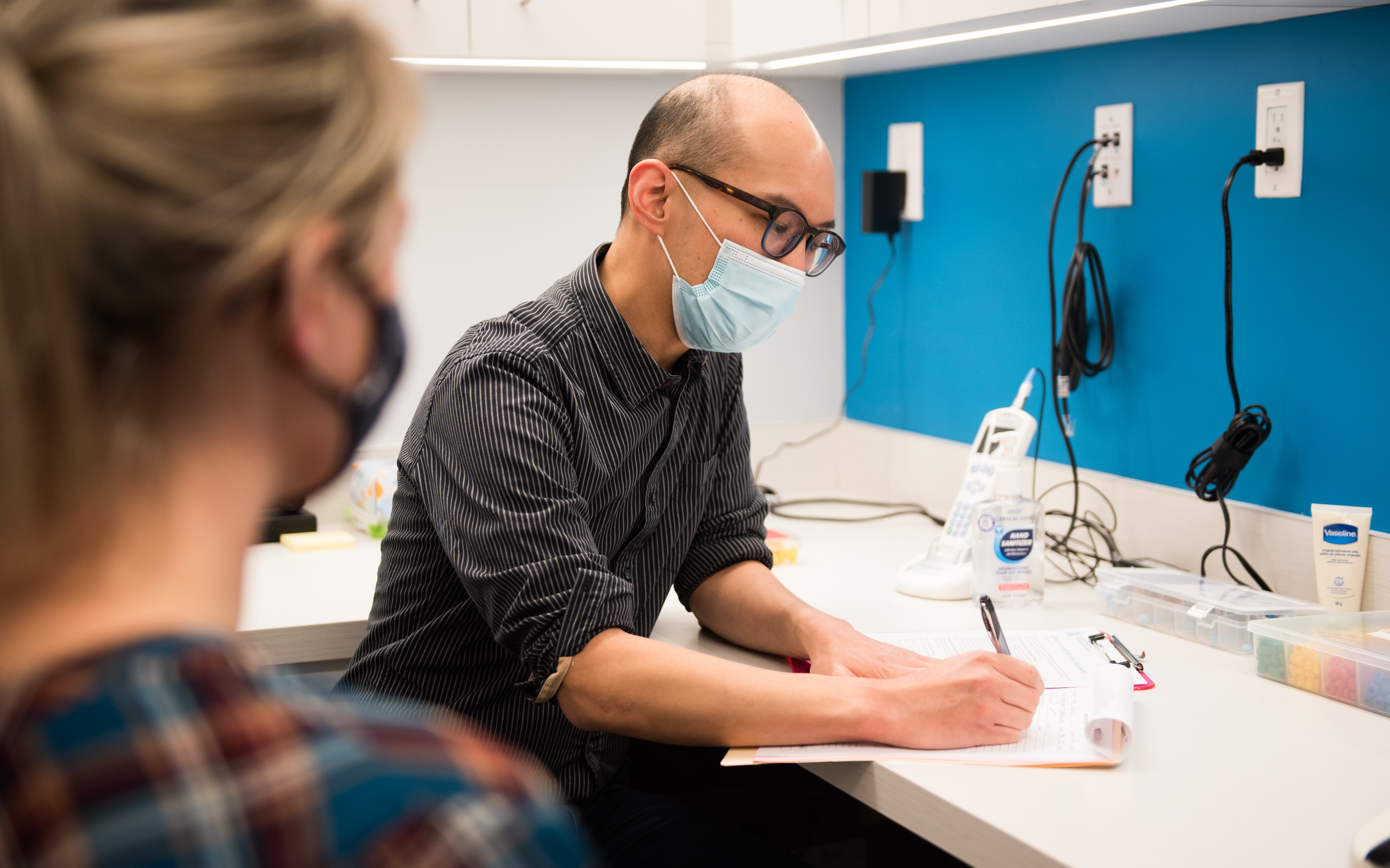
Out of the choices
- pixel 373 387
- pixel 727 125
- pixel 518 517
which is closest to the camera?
pixel 373 387

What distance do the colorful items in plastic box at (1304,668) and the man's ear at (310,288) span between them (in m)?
1.16

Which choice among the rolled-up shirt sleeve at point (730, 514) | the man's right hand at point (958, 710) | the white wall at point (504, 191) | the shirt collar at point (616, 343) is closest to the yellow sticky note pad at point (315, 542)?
the white wall at point (504, 191)

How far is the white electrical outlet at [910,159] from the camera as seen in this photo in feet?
7.56

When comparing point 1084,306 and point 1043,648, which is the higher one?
point 1084,306

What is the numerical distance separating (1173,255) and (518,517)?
112cm

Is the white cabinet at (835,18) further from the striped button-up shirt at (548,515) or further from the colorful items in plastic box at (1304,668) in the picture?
the colorful items in plastic box at (1304,668)

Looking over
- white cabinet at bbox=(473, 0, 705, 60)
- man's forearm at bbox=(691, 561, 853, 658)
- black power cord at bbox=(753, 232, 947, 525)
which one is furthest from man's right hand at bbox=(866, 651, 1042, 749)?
white cabinet at bbox=(473, 0, 705, 60)

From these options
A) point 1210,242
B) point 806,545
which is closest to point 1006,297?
point 1210,242

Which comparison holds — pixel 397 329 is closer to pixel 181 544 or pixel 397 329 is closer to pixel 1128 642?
pixel 181 544

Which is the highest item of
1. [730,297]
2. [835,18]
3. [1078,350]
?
[835,18]

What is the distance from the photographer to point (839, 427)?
102 inches

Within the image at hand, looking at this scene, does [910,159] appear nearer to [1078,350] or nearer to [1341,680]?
[1078,350]

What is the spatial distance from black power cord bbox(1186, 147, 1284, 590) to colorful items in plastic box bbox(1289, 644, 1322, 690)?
1.07 ft

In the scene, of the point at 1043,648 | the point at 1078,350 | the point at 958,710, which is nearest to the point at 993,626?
the point at 1043,648
